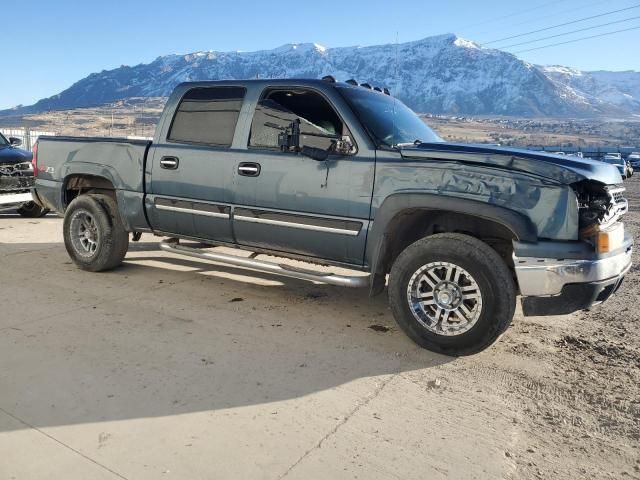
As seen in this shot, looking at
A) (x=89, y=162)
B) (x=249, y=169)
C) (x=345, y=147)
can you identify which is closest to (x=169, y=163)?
(x=249, y=169)

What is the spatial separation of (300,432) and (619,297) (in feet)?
13.6

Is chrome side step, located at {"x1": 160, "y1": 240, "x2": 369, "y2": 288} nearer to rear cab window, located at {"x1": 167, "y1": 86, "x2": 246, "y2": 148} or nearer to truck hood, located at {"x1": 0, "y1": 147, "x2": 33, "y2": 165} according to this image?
rear cab window, located at {"x1": 167, "y1": 86, "x2": 246, "y2": 148}

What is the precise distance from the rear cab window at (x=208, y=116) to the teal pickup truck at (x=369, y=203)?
0.01 meters

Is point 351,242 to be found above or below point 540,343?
above

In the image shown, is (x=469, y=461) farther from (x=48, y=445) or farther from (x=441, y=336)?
(x=48, y=445)

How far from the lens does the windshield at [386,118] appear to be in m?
4.44

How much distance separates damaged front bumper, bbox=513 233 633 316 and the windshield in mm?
1416

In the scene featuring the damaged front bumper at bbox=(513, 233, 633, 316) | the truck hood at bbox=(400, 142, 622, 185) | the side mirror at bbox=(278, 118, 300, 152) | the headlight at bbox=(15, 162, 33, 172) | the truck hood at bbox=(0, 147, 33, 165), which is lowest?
the damaged front bumper at bbox=(513, 233, 633, 316)

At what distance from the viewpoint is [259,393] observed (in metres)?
3.31

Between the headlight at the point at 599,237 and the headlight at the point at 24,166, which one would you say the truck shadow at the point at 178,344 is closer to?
the headlight at the point at 599,237

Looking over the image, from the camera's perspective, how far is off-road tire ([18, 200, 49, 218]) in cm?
1041

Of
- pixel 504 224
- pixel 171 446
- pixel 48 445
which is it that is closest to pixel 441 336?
pixel 504 224

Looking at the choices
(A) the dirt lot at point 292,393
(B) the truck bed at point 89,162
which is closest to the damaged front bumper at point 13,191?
(B) the truck bed at point 89,162

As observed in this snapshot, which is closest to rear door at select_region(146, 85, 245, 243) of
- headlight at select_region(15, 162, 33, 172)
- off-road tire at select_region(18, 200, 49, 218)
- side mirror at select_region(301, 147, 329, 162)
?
side mirror at select_region(301, 147, 329, 162)
